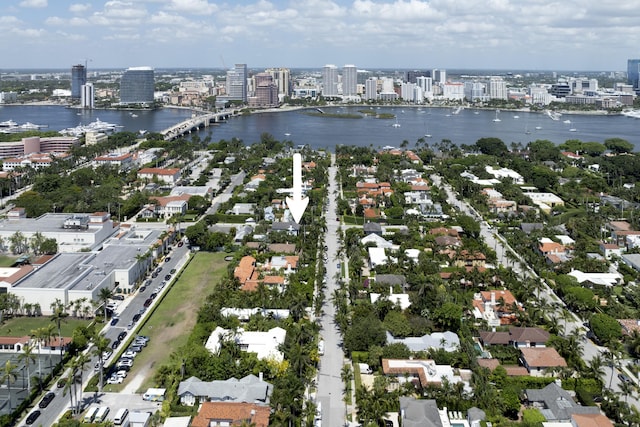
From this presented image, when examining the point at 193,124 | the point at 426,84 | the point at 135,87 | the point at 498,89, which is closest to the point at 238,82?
the point at 135,87

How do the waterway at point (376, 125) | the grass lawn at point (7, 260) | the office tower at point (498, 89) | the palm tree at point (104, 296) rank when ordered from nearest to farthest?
1. the palm tree at point (104, 296)
2. the grass lawn at point (7, 260)
3. the waterway at point (376, 125)
4. the office tower at point (498, 89)

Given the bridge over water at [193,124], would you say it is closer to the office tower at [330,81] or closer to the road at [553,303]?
the office tower at [330,81]

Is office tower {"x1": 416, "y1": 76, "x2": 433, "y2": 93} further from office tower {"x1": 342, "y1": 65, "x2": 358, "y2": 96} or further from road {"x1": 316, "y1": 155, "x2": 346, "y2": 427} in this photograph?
road {"x1": 316, "y1": 155, "x2": 346, "y2": 427}

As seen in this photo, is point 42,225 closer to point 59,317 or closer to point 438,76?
point 59,317

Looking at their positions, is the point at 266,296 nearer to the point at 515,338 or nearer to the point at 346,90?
the point at 515,338

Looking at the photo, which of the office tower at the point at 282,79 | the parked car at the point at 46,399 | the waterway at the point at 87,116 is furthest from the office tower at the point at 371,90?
the parked car at the point at 46,399

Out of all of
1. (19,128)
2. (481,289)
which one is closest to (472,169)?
(481,289)

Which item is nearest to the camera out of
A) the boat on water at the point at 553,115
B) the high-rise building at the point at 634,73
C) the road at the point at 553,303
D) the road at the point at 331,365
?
the road at the point at 331,365
